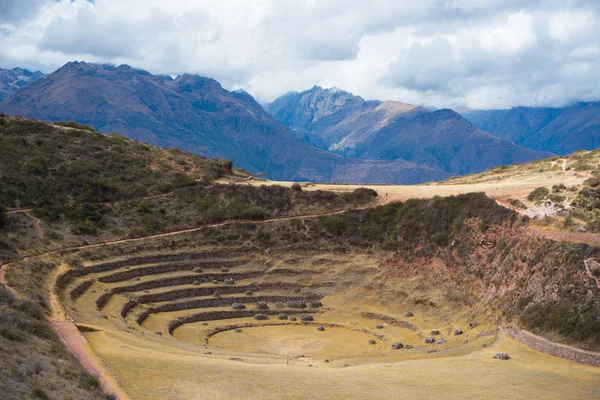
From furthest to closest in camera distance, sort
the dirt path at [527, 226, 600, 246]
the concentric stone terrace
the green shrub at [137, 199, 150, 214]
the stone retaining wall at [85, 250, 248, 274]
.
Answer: the green shrub at [137, 199, 150, 214], the stone retaining wall at [85, 250, 248, 274], the concentric stone terrace, the dirt path at [527, 226, 600, 246]

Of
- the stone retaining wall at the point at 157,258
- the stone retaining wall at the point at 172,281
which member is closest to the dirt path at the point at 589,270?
the stone retaining wall at the point at 172,281

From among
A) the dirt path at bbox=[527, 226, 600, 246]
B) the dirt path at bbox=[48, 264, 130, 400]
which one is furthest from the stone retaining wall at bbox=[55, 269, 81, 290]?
the dirt path at bbox=[527, 226, 600, 246]

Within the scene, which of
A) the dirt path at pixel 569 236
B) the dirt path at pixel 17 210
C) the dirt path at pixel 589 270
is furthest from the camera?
the dirt path at pixel 17 210

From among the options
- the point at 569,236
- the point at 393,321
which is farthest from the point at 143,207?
the point at 569,236

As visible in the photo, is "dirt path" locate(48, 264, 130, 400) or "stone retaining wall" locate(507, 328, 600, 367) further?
"stone retaining wall" locate(507, 328, 600, 367)

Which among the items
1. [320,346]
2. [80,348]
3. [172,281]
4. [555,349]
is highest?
[172,281]

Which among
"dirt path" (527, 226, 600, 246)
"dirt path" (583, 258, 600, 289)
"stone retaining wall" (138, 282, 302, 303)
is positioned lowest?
"stone retaining wall" (138, 282, 302, 303)

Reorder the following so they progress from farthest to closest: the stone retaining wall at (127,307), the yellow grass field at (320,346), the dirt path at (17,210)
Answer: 1. the dirt path at (17,210)
2. the stone retaining wall at (127,307)
3. the yellow grass field at (320,346)

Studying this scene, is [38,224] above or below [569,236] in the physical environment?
above

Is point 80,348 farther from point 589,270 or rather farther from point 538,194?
point 538,194

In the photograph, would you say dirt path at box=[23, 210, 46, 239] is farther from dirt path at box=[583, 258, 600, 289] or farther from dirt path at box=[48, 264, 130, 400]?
dirt path at box=[583, 258, 600, 289]

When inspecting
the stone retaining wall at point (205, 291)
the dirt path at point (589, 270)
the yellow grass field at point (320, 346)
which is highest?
the dirt path at point (589, 270)

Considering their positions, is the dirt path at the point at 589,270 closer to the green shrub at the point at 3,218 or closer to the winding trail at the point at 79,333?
the winding trail at the point at 79,333

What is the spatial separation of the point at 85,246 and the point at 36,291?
1863 centimetres
